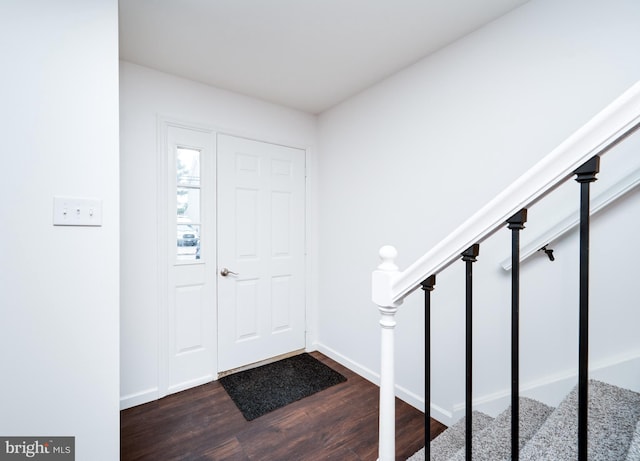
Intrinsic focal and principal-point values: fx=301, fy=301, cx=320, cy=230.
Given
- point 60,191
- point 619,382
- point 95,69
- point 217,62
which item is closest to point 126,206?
point 60,191

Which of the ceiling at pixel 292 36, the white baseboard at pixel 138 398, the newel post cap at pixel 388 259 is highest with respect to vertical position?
the ceiling at pixel 292 36

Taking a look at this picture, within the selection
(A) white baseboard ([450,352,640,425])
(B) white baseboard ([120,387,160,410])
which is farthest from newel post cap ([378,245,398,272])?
(B) white baseboard ([120,387,160,410])

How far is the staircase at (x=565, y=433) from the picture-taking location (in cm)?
85

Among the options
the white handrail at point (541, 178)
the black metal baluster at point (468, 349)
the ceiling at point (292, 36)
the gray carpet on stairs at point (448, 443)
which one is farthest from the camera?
the ceiling at point (292, 36)

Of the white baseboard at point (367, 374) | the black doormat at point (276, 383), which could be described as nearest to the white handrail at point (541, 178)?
the white baseboard at point (367, 374)

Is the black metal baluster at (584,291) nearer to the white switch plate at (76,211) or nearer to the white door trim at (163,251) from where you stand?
the white switch plate at (76,211)

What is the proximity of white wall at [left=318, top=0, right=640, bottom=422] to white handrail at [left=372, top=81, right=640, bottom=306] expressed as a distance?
3.21 feet

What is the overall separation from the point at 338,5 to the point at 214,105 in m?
1.31

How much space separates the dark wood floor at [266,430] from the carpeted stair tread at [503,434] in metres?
0.59

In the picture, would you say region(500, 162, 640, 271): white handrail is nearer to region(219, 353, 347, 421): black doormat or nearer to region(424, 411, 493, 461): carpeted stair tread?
region(424, 411, 493, 461): carpeted stair tread

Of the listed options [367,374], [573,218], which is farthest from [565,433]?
[367,374]

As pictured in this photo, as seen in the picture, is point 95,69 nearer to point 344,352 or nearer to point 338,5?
point 338,5

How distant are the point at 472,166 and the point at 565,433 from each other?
133 centimetres

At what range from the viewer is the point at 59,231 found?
1245 mm
